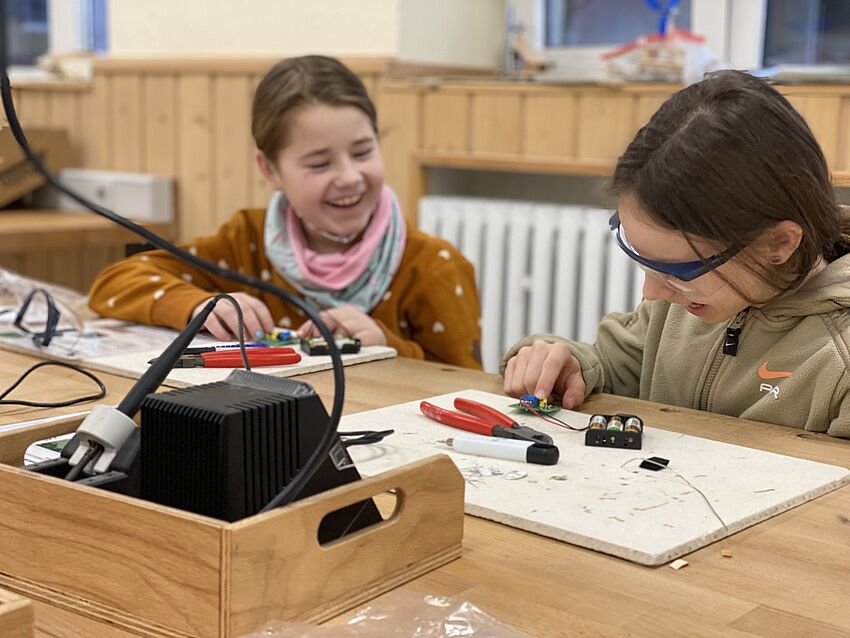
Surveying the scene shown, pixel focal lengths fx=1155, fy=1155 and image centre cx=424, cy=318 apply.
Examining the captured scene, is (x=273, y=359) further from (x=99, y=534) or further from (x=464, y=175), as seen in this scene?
(x=464, y=175)

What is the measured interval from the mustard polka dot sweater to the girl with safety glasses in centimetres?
51

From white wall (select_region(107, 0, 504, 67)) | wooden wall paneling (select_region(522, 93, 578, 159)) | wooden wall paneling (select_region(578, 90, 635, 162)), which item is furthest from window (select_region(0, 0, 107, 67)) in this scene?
wooden wall paneling (select_region(578, 90, 635, 162))

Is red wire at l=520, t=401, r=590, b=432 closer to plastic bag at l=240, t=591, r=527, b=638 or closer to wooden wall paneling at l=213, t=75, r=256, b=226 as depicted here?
plastic bag at l=240, t=591, r=527, b=638

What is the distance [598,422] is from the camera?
3.42 feet

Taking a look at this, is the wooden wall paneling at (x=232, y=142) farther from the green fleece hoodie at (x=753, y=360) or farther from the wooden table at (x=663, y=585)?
the wooden table at (x=663, y=585)

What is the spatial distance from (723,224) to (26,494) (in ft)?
2.25

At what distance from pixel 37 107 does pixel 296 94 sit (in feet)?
7.44

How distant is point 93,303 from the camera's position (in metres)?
1.79

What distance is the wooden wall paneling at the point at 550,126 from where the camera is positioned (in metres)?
2.72

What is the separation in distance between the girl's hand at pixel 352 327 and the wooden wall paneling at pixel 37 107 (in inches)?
98.4

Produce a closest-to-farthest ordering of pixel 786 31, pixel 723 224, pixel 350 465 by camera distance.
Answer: pixel 350 465, pixel 723 224, pixel 786 31

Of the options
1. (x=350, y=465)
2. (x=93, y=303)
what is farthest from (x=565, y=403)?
(x=93, y=303)

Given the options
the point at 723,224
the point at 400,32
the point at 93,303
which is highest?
the point at 400,32

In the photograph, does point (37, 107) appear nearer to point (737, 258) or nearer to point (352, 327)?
point (352, 327)
